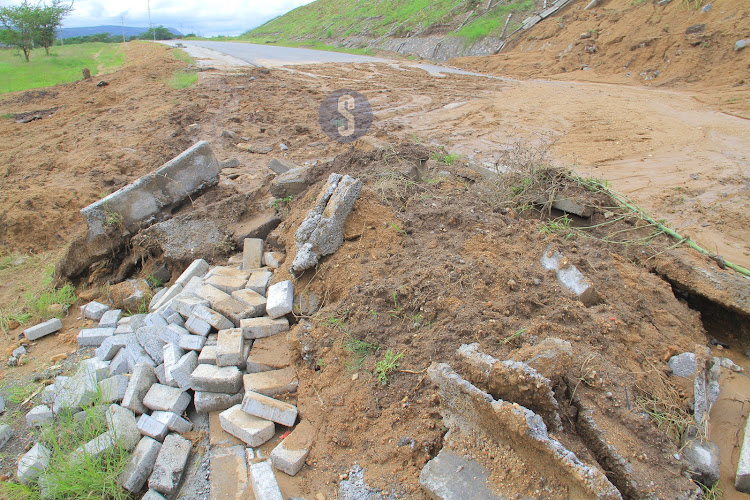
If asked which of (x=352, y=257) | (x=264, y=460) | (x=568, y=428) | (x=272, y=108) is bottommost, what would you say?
(x=264, y=460)

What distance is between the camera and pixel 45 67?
66.6ft

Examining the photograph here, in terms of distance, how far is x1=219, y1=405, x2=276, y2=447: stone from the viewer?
280 centimetres

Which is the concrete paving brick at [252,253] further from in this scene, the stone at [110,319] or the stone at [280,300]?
the stone at [110,319]

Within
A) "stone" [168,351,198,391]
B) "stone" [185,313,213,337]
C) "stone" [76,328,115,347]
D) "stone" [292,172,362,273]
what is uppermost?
"stone" [292,172,362,273]

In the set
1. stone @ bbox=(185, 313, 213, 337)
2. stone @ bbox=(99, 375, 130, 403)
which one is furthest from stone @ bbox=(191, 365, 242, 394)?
stone @ bbox=(99, 375, 130, 403)

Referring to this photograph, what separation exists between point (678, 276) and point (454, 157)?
359 centimetres

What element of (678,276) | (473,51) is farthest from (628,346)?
Answer: (473,51)

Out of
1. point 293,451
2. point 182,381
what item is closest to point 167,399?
point 182,381

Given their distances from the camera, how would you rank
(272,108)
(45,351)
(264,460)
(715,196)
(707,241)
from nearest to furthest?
(264,460) → (45,351) → (707,241) → (715,196) → (272,108)

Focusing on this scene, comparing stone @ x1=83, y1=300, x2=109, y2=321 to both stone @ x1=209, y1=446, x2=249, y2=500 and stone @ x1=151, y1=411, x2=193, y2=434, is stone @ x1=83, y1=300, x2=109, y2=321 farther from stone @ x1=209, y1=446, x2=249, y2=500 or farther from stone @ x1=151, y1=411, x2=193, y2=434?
stone @ x1=209, y1=446, x2=249, y2=500

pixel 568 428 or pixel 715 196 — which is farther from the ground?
pixel 715 196

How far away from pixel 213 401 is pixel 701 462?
3.08 meters

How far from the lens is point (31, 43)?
2288 centimetres

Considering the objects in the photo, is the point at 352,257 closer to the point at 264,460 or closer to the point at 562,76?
the point at 264,460
